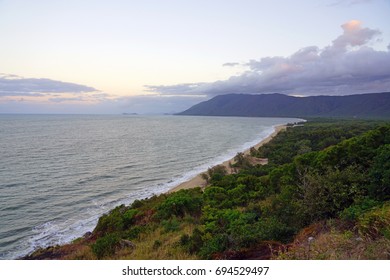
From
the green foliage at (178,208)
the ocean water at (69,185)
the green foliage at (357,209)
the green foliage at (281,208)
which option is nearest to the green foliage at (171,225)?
the green foliage at (281,208)

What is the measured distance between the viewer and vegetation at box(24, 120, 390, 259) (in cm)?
641

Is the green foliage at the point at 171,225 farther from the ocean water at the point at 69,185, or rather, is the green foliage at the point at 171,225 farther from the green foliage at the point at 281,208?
the ocean water at the point at 69,185

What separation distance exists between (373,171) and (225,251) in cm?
581

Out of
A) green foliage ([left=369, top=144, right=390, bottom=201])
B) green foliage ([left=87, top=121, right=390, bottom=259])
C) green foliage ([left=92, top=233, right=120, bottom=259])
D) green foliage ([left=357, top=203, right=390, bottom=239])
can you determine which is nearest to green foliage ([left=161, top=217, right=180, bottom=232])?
green foliage ([left=87, top=121, right=390, bottom=259])

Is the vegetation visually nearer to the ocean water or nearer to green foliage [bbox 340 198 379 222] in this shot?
green foliage [bbox 340 198 379 222]

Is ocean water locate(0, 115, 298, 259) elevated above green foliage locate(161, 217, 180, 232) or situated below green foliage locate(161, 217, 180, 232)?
below

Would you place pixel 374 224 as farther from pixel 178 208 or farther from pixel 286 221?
pixel 178 208

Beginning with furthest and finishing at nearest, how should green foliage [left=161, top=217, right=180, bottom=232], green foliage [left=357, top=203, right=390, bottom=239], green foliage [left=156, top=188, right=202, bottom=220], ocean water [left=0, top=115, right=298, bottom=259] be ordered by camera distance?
ocean water [left=0, top=115, right=298, bottom=259] → green foliage [left=156, top=188, right=202, bottom=220] → green foliage [left=161, top=217, right=180, bottom=232] → green foliage [left=357, top=203, right=390, bottom=239]

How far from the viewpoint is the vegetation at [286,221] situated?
6.41 metres

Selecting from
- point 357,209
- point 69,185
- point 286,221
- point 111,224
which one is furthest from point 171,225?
point 69,185

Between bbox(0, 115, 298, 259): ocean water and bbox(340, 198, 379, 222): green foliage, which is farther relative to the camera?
bbox(0, 115, 298, 259): ocean water

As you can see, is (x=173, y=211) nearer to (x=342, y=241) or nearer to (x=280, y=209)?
→ (x=280, y=209)

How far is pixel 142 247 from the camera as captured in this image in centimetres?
957

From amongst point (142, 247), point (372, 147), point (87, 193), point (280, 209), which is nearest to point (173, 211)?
point (142, 247)
